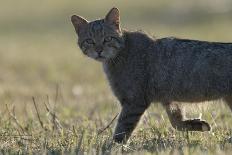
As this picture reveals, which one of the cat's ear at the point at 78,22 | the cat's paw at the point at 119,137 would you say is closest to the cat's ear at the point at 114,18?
the cat's ear at the point at 78,22

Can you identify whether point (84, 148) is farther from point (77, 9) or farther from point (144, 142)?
point (77, 9)

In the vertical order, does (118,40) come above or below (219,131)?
above

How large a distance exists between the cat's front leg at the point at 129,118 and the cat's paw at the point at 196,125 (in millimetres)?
709

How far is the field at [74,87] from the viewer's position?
8.03 meters

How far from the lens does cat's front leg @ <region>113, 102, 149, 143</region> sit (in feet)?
28.9

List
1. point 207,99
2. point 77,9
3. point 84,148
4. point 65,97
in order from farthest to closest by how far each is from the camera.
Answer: point 77,9, point 65,97, point 207,99, point 84,148

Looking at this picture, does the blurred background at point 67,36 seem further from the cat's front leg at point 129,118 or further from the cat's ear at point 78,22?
the cat's front leg at point 129,118

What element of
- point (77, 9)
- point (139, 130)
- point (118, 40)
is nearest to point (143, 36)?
point (118, 40)

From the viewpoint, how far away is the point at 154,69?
29.5 ft

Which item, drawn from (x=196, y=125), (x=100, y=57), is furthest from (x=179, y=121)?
(x=100, y=57)

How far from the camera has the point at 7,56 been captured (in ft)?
65.6

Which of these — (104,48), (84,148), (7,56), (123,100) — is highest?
(7,56)

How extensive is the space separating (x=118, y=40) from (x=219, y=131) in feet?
5.57

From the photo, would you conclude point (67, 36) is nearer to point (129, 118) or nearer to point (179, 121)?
point (179, 121)
